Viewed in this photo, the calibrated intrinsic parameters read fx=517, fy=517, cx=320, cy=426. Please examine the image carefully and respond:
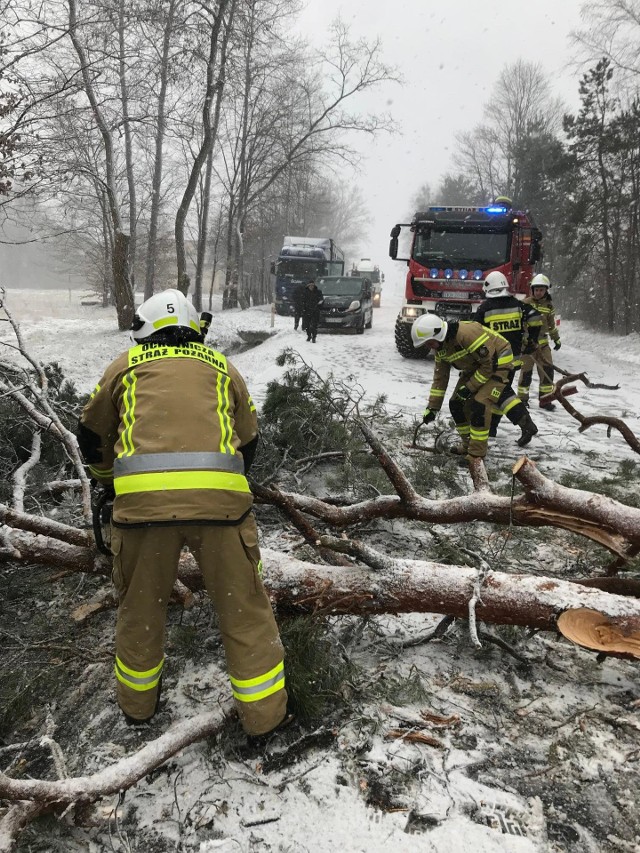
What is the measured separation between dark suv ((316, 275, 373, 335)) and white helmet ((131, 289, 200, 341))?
12.7 meters

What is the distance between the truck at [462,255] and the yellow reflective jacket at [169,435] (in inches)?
293

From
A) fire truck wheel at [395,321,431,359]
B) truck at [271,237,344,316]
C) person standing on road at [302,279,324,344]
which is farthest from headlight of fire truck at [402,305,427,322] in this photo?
truck at [271,237,344,316]

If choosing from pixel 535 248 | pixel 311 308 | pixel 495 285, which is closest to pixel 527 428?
pixel 495 285

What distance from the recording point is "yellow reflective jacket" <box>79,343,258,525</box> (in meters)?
1.84

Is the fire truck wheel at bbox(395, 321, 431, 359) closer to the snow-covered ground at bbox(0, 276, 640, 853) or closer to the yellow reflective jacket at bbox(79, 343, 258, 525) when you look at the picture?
the snow-covered ground at bbox(0, 276, 640, 853)

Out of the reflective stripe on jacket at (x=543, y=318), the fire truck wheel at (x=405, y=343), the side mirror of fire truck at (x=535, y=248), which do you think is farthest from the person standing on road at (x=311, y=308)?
the reflective stripe on jacket at (x=543, y=318)

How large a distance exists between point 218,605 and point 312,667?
53cm

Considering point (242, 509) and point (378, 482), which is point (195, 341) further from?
point (378, 482)

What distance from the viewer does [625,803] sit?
171cm

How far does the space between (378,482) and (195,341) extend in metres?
2.25

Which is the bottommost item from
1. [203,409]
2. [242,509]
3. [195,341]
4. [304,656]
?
[304,656]

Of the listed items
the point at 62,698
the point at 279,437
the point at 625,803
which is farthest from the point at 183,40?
the point at 625,803

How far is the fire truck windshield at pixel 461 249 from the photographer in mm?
9297

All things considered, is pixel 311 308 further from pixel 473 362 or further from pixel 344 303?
pixel 473 362
